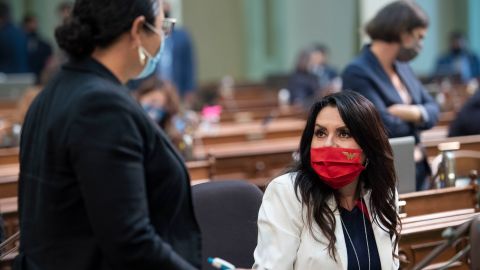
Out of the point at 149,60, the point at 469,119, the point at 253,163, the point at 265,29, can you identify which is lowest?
the point at 265,29

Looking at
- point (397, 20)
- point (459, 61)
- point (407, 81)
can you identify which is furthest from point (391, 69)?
point (459, 61)

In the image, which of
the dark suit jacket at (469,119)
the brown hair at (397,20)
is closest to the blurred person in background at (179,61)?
the dark suit jacket at (469,119)

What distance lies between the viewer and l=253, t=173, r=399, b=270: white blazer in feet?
7.61

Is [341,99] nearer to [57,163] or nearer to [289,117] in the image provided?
[57,163]

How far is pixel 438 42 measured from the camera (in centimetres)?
1495

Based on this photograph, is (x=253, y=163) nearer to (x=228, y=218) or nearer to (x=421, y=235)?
(x=421, y=235)

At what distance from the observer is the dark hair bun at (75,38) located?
1803mm

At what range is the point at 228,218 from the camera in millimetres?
2688

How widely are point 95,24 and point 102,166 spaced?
356mm

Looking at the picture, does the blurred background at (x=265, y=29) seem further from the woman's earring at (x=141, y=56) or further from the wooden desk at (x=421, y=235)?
the woman's earring at (x=141, y=56)

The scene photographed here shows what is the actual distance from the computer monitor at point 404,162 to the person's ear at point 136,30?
61.7 inches

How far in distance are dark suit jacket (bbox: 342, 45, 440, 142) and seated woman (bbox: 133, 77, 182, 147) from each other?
1532 millimetres

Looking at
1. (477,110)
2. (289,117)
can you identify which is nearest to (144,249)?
(477,110)

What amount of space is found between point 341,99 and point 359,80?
1511 mm
